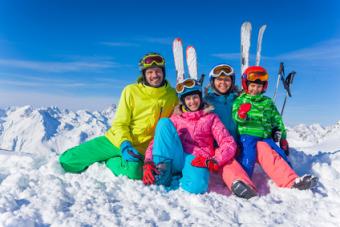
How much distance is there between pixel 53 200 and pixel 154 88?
2503mm

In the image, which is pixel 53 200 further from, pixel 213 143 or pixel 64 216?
pixel 213 143

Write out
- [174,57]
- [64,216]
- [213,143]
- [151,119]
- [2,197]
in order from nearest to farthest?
[64,216], [2,197], [213,143], [151,119], [174,57]

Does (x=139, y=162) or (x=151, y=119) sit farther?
(x=151, y=119)

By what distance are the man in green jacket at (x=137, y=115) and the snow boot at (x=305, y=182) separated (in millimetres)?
2223

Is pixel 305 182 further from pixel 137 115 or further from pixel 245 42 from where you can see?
pixel 245 42

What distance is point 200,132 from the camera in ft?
17.0

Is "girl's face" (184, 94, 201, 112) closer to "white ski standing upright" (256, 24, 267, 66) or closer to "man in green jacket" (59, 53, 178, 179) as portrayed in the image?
"man in green jacket" (59, 53, 178, 179)

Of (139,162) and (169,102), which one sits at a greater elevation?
(169,102)

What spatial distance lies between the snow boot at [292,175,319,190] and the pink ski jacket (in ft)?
3.43

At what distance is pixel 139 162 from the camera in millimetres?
5176

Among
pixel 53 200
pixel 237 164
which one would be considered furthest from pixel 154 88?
pixel 53 200

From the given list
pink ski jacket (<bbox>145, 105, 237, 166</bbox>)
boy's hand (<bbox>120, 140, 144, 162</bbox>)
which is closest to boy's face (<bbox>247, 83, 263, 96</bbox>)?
pink ski jacket (<bbox>145, 105, 237, 166</bbox>)

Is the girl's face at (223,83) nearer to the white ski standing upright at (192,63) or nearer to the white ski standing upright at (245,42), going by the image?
the white ski standing upright at (192,63)

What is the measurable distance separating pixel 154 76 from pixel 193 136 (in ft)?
4.01
